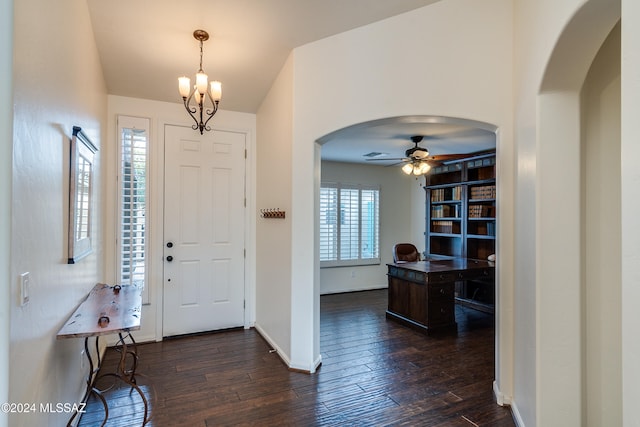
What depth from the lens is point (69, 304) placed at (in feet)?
6.88

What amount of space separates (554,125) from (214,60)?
3.00m

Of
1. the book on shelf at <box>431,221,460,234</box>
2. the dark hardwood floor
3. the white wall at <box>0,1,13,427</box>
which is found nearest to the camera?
the white wall at <box>0,1,13,427</box>

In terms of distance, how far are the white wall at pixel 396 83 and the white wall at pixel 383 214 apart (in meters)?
3.45

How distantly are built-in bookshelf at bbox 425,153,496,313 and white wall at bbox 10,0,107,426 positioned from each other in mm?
4837

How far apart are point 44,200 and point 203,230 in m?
2.54

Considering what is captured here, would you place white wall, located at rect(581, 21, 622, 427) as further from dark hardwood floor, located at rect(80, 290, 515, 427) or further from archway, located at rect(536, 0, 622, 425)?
dark hardwood floor, located at rect(80, 290, 515, 427)

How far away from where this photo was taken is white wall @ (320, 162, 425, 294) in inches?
264

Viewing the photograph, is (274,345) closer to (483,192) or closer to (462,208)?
(462,208)

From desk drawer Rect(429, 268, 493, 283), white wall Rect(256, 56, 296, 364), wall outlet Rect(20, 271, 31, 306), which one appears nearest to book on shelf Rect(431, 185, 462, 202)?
desk drawer Rect(429, 268, 493, 283)

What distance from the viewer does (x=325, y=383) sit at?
9.51 feet

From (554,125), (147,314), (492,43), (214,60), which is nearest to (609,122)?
(554,125)

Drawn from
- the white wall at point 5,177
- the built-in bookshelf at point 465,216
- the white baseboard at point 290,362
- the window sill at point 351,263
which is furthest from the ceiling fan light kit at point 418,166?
Answer: the white wall at point 5,177

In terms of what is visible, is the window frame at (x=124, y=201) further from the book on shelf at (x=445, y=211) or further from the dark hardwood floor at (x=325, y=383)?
the book on shelf at (x=445, y=211)

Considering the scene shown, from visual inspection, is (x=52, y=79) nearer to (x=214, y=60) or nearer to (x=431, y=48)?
(x=214, y=60)
